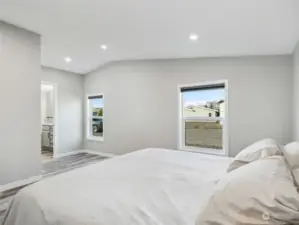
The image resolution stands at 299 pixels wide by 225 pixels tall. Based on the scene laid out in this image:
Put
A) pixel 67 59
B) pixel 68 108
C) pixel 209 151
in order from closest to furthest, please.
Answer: pixel 209 151 → pixel 67 59 → pixel 68 108

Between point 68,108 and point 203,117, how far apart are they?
13.2 ft

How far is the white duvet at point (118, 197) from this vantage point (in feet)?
4.19

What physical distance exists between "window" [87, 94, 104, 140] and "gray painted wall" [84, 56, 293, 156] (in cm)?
25

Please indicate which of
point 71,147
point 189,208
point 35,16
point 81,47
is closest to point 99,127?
point 71,147

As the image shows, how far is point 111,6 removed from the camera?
2.68 metres

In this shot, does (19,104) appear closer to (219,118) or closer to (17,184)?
(17,184)

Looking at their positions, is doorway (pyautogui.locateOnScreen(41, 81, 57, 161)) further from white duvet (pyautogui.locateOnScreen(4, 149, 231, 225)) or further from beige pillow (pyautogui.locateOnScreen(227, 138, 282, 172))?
beige pillow (pyautogui.locateOnScreen(227, 138, 282, 172))

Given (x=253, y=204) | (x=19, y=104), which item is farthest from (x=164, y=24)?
(x=19, y=104)

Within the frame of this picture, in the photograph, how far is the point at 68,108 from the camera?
21.7 feet

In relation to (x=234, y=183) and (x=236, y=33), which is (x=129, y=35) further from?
(x=234, y=183)

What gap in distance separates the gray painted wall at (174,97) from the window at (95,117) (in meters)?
0.25

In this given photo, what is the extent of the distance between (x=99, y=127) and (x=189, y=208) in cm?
577

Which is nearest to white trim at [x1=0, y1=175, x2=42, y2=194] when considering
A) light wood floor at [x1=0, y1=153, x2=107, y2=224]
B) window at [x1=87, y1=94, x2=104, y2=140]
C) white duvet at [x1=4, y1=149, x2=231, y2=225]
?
light wood floor at [x1=0, y1=153, x2=107, y2=224]

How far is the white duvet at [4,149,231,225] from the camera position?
1276 millimetres
